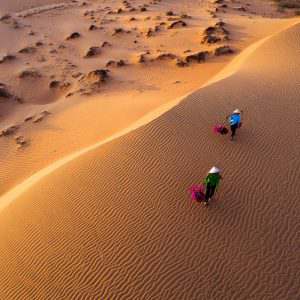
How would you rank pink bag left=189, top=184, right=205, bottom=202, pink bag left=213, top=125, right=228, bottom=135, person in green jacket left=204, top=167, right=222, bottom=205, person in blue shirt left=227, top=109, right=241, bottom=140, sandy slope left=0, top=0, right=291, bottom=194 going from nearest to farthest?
person in green jacket left=204, top=167, right=222, bottom=205, pink bag left=189, top=184, right=205, bottom=202, person in blue shirt left=227, top=109, right=241, bottom=140, pink bag left=213, top=125, right=228, bottom=135, sandy slope left=0, top=0, right=291, bottom=194

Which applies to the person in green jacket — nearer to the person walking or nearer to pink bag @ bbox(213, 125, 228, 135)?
the person walking

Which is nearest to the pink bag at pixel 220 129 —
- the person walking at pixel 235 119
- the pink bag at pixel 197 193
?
the person walking at pixel 235 119

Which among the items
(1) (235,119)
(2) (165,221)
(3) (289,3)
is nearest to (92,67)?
(1) (235,119)

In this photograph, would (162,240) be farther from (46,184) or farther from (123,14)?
(123,14)

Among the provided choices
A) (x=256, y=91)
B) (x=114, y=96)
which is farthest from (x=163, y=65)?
(x=256, y=91)

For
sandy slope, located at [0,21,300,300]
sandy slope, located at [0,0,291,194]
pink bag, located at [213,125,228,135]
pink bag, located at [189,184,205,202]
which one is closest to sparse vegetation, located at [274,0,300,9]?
sandy slope, located at [0,0,291,194]

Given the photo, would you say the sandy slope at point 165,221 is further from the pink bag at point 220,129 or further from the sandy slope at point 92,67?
the sandy slope at point 92,67
